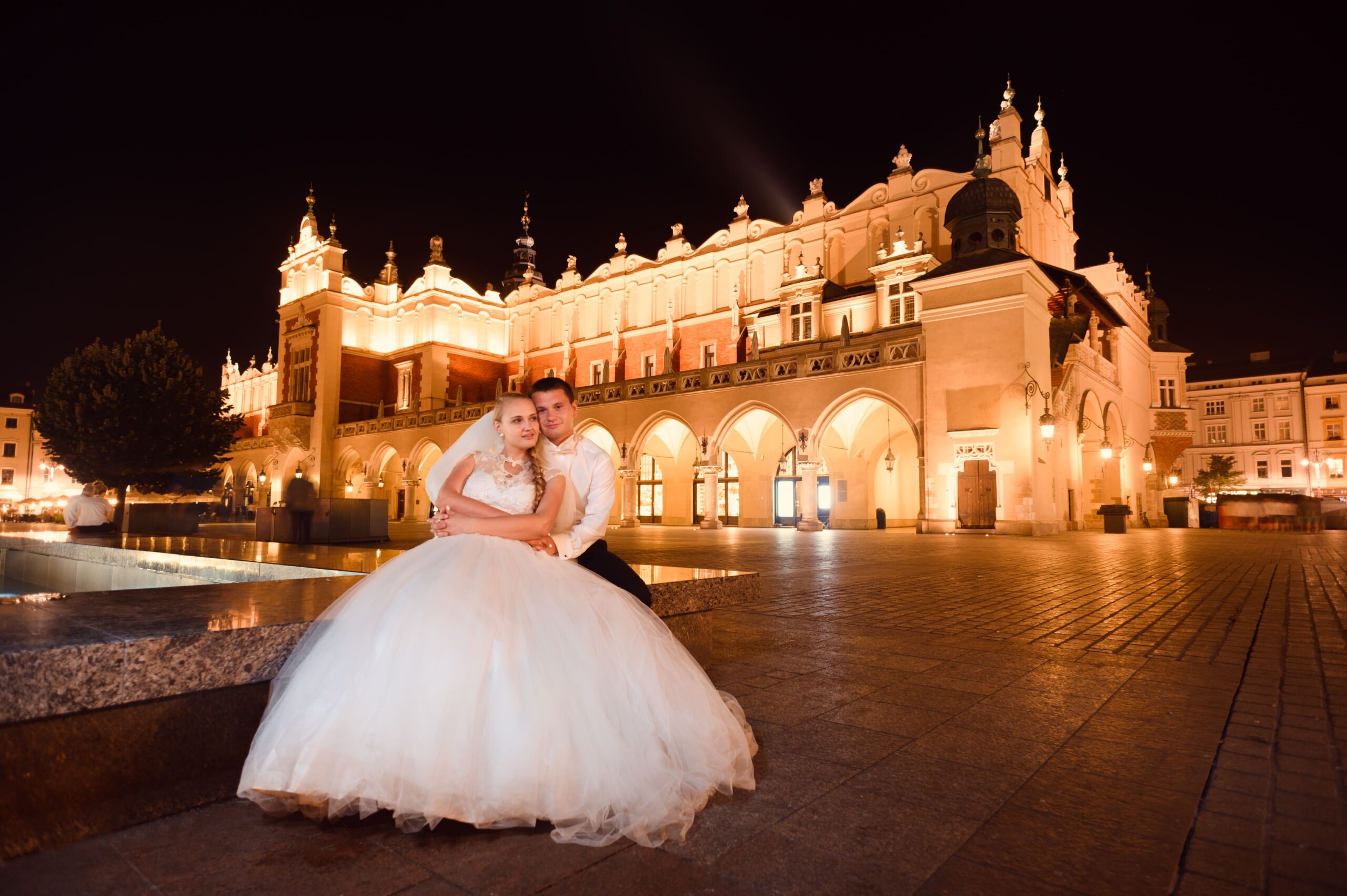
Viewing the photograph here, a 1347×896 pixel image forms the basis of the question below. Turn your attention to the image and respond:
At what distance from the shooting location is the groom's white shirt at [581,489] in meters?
3.61

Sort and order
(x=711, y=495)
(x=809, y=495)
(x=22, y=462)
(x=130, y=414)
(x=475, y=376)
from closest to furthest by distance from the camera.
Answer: (x=809, y=495) < (x=130, y=414) < (x=711, y=495) < (x=475, y=376) < (x=22, y=462)

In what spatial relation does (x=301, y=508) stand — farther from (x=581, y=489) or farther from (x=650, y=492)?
(x=650, y=492)

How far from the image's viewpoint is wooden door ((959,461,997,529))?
68.2 ft

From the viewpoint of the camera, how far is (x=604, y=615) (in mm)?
2900

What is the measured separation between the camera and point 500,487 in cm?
337

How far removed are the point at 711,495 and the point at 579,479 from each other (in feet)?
75.9

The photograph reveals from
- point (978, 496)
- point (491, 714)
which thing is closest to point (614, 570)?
point (491, 714)

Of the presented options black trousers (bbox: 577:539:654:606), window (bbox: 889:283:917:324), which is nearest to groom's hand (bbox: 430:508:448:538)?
black trousers (bbox: 577:539:654:606)

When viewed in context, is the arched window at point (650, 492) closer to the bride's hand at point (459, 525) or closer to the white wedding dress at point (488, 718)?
the bride's hand at point (459, 525)

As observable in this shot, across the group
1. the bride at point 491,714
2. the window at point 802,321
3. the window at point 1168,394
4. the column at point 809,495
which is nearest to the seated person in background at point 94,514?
the bride at point 491,714

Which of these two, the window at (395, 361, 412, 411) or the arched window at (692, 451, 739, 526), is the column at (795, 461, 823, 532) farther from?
the window at (395, 361, 412, 411)

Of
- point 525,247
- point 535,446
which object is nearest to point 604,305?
point 525,247

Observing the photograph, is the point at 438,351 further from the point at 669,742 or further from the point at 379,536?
the point at 669,742

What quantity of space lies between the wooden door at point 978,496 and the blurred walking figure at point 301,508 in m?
16.9
